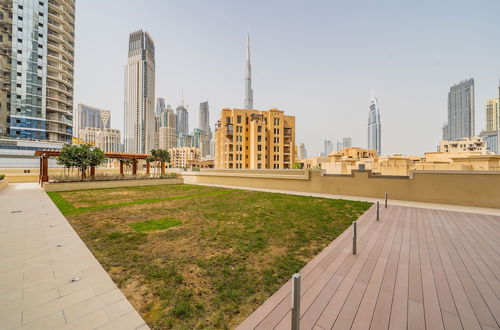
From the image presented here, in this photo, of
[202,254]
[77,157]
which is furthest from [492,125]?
[77,157]

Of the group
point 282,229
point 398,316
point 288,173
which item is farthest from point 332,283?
point 288,173

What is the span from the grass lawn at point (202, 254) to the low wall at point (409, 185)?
252 inches

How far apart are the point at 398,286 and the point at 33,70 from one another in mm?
77179

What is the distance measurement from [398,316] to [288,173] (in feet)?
55.3

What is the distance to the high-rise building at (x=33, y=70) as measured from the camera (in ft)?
154

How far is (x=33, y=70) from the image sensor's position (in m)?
48.1

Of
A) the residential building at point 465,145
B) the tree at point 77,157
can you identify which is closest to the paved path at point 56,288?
the tree at point 77,157

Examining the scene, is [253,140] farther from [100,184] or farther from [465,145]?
[465,145]

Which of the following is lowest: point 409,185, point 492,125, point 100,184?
point 100,184

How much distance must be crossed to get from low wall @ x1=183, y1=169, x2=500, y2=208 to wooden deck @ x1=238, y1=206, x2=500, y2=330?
7.01 metres

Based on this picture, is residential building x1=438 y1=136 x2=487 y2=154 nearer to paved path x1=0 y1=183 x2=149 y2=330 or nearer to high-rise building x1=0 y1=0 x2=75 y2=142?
paved path x1=0 y1=183 x2=149 y2=330

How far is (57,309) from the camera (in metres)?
3.18

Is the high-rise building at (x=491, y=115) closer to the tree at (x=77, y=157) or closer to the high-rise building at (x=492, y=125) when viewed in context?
the high-rise building at (x=492, y=125)

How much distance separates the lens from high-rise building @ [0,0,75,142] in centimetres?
4684
